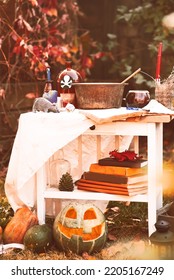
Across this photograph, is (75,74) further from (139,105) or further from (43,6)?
(43,6)

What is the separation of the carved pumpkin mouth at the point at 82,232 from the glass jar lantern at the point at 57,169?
1.38ft

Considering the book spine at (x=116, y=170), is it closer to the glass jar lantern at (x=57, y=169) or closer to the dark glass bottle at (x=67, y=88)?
the glass jar lantern at (x=57, y=169)

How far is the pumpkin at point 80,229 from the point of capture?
297 cm

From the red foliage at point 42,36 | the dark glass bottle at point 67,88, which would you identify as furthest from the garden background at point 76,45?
the dark glass bottle at point 67,88

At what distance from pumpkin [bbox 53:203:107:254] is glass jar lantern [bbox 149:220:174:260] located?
0.32 metres

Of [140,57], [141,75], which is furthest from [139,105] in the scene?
[140,57]

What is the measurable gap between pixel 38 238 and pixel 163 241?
68cm

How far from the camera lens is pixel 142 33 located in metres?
6.13

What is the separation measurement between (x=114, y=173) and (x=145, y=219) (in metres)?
0.54

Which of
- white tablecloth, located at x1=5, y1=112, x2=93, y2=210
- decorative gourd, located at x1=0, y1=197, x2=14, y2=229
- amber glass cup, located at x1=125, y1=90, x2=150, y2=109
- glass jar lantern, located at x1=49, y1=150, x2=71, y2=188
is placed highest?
amber glass cup, located at x1=125, y1=90, x2=150, y2=109

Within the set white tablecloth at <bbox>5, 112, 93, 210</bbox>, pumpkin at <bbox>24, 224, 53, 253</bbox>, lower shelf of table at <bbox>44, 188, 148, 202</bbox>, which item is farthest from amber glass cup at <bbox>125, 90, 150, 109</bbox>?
pumpkin at <bbox>24, 224, 53, 253</bbox>

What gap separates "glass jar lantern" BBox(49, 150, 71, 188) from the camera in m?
3.40

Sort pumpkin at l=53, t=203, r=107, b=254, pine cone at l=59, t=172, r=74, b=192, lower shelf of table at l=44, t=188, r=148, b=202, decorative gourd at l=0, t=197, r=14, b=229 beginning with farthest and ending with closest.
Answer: decorative gourd at l=0, t=197, r=14, b=229 → pine cone at l=59, t=172, r=74, b=192 → lower shelf of table at l=44, t=188, r=148, b=202 → pumpkin at l=53, t=203, r=107, b=254

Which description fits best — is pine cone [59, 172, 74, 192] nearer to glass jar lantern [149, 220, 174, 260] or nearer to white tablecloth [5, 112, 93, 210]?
white tablecloth [5, 112, 93, 210]
